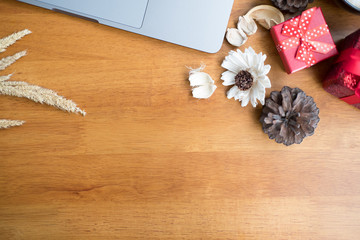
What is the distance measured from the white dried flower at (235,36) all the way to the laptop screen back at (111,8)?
235 mm

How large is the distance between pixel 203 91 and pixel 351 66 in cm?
36

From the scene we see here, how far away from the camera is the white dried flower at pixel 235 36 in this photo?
0.75 metres

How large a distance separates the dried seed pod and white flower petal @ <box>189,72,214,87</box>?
0.20 meters

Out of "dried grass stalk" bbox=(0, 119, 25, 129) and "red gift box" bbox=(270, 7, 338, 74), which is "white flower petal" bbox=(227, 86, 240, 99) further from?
"dried grass stalk" bbox=(0, 119, 25, 129)

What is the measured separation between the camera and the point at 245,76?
735 millimetres

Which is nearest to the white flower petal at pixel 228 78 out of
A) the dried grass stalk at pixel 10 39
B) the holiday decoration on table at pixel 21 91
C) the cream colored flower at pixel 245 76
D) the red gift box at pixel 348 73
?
the cream colored flower at pixel 245 76

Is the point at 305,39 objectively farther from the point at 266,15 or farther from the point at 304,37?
the point at 266,15

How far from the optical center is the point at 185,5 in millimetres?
730

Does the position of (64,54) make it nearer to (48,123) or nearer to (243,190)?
(48,123)

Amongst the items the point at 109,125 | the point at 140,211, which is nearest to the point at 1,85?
the point at 109,125

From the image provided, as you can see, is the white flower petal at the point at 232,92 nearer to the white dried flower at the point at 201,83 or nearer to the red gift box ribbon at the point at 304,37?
the white dried flower at the point at 201,83

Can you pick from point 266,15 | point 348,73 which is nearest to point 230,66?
point 266,15

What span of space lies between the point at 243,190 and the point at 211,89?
0.30 metres

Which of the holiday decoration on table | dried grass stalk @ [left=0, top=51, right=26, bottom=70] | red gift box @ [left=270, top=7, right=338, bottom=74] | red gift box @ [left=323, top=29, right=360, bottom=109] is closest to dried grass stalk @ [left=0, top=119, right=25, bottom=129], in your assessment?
the holiday decoration on table
